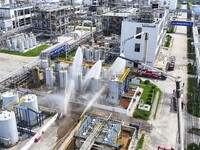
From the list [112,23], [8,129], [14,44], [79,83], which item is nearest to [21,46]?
[14,44]

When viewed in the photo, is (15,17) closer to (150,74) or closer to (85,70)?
(85,70)

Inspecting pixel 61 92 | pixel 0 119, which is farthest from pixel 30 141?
pixel 61 92

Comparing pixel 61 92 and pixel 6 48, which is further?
pixel 6 48

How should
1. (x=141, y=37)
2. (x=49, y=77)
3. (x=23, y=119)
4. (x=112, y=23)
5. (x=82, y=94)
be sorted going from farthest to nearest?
(x=112, y=23) < (x=141, y=37) < (x=49, y=77) < (x=82, y=94) < (x=23, y=119)

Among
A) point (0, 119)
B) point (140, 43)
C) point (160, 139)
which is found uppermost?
point (140, 43)

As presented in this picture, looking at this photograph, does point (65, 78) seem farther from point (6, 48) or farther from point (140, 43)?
point (6, 48)

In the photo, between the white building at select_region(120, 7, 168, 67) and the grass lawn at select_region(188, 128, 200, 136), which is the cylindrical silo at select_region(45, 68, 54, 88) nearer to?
the white building at select_region(120, 7, 168, 67)

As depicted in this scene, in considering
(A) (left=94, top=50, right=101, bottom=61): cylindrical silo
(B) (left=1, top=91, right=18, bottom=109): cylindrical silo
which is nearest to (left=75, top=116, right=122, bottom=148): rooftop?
(B) (left=1, top=91, right=18, bottom=109): cylindrical silo
